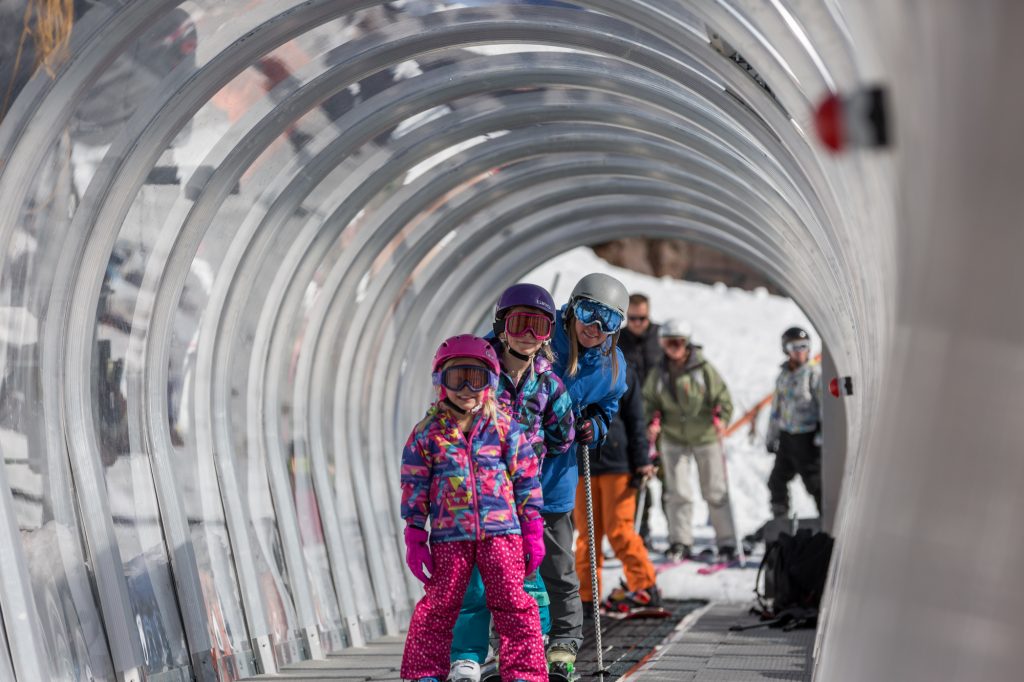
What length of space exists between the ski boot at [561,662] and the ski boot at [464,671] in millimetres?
601

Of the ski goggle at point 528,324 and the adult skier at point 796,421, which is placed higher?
the ski goggle at point 528,324

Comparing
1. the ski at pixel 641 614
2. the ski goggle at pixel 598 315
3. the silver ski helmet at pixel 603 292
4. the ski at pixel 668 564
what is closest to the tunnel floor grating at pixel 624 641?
the ski at pixel 641 614

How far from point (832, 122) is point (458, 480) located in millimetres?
3387

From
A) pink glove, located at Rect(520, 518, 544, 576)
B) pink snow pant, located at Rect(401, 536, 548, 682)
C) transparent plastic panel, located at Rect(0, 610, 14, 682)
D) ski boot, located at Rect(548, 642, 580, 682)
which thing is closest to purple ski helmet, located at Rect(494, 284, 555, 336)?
pink glove, located at Rect(520, 518, 544, 576)

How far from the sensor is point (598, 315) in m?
6.64

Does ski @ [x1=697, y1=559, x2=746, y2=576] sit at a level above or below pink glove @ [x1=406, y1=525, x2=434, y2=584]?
below

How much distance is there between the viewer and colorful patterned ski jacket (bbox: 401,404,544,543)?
17.8 ft

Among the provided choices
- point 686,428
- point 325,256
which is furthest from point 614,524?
point 686,428

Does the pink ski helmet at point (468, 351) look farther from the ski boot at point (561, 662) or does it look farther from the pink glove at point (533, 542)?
the ski boot at point (561, 662)

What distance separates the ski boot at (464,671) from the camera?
18.4ft

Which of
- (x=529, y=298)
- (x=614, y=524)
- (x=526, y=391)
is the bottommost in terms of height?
(x=614, y=524)

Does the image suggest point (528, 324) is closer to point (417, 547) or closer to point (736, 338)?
point (417, 547)

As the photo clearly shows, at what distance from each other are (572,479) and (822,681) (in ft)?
9.38

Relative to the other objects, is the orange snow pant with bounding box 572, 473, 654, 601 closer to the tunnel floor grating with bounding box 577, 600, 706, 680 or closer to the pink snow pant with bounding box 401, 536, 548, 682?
the tunnel floor grating with bounding box 577, 600, 706, 680
